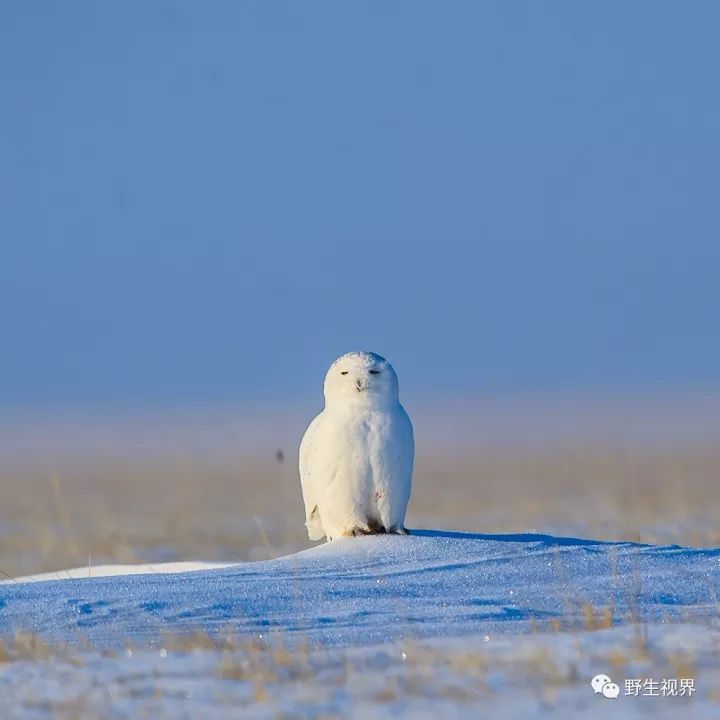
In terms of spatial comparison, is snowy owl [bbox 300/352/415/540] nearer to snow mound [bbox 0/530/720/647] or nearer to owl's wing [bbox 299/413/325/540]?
owl's wing [bbox 299/413/325/540]

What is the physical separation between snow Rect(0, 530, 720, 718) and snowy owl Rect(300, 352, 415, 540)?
0.78ft

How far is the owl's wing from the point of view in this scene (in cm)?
810

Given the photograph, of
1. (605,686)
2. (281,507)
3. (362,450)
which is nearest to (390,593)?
(362,450)

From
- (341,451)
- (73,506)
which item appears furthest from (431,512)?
(341,451)

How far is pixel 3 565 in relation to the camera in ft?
39.9

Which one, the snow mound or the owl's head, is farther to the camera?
the owl's head

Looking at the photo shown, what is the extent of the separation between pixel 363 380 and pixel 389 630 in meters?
2.34

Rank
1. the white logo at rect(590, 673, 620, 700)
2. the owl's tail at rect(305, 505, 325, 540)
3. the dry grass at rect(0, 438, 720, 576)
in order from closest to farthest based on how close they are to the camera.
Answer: the white logo at rect(590, 673, 620, 700) < the owl's tail at rect(305, 505, 325, 540) < the dry grass at rect(0, 438, 720, 576)

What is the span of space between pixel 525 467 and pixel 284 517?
11.4 meters

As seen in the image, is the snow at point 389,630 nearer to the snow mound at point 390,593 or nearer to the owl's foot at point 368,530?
the snow mound at point 390,593

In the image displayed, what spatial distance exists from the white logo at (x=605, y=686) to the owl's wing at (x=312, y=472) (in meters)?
3.36

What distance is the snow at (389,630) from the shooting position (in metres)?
4.73

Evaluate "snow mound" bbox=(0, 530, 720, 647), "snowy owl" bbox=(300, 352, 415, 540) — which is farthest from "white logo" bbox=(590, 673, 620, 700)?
"snowy owl" bbox=(300, 352, 415, 540)

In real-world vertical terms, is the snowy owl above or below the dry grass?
below
